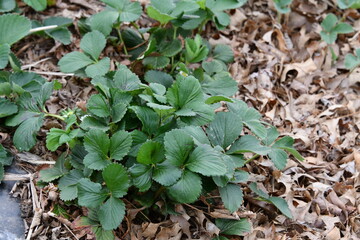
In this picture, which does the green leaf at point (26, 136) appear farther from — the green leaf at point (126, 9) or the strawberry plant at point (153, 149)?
the green leaf at point (126, 9)

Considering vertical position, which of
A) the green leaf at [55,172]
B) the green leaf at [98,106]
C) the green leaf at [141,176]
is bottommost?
the green leaf at [55,172]

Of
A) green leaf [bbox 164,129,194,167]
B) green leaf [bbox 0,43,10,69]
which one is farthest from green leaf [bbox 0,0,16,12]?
green leaf [bbox 164,129,194,167]

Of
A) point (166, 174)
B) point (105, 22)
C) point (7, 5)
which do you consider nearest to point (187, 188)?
point (166, 174)

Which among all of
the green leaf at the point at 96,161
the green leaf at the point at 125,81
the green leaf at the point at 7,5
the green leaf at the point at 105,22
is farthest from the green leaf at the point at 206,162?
the green leaf at the point at 7,5

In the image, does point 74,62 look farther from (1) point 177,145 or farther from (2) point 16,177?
(1) point 177,145

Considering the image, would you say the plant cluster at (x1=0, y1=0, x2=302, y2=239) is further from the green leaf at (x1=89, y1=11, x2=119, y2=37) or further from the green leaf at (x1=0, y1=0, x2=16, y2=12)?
the green leaf at (x1=0, y1=0, x2=16, y2=12)

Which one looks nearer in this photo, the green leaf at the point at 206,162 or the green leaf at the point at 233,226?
the green leaf at the point at 206,162
